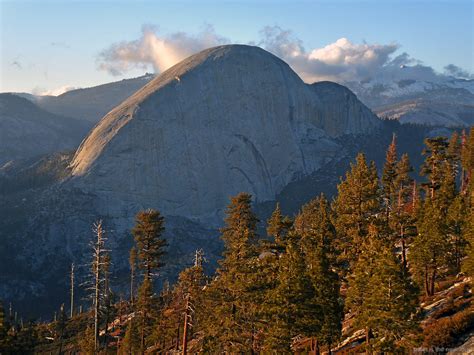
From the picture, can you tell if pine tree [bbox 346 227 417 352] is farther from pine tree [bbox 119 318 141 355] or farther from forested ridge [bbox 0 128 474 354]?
pine tree [bbox 119 318 141 355]

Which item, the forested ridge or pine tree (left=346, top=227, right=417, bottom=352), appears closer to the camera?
pine tree (left=346, top=227, right=417, bottom=352)

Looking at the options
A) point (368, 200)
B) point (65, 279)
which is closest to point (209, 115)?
point (65, 279)

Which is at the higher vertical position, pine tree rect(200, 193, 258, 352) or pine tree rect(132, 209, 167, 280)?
pine tree rect(132, 209, 167, 280)

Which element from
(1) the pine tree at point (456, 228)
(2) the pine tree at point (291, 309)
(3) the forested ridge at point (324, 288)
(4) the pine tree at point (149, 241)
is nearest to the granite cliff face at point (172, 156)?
(4) the pine tree at point (149, 241)

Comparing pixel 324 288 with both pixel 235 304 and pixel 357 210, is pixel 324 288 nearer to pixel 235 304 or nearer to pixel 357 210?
pixel 235 304

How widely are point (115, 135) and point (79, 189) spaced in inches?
1070

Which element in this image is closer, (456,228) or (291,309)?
(291,309)

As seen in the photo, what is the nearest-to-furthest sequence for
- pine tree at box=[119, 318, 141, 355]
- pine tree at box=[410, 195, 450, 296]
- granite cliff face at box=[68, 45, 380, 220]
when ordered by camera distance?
pine tree at box=[410, 195, 450, 296] < pine tree at box=[119, 318, 141, 355] < granite cliff face at box=[68, 45, 380, 220]

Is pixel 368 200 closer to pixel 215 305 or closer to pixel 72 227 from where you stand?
pixel 215 305

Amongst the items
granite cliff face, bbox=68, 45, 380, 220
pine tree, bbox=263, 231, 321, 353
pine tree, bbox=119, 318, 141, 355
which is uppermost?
granite cliff face, bbox=68, 45, 380, 220

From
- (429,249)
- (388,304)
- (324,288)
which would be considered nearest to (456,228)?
(429,249)

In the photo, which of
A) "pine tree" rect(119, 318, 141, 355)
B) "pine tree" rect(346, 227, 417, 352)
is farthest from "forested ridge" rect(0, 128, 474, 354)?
"pine tree" rect(119, 318, 141, 355)

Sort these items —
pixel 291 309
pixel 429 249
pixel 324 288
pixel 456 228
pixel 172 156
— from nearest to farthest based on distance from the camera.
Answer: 1. pixel 291 309
2. pixel 324 288
3. pixel 429 249
4. pixel 456 228
5. pixel 172 156

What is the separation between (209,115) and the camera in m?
194
